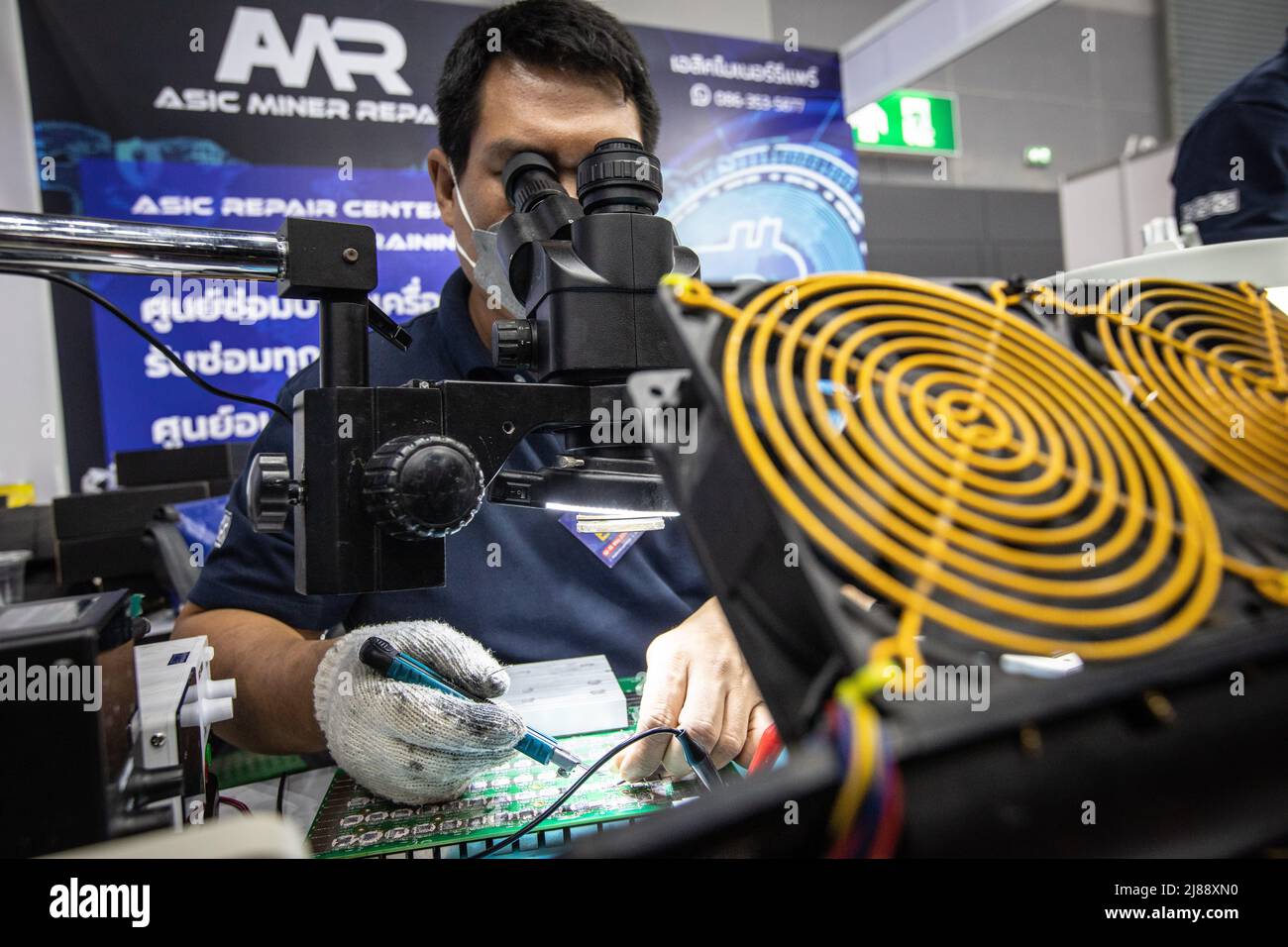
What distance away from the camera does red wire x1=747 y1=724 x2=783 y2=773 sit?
51cm

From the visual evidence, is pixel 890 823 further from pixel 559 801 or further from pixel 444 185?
pixel 444 185

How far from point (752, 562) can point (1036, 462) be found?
14 centimetres

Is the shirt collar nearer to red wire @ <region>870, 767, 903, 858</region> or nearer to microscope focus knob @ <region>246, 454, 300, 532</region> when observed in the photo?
microscope focus knob @ <region>246, 454, 300, 532</region>

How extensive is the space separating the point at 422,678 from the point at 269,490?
182 mm

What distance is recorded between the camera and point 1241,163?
1091 mm

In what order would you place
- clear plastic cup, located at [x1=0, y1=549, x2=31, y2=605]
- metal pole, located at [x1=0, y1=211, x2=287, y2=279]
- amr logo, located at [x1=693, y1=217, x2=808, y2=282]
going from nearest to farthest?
metal pole, located at [x1=0, y1=211, x2=287, y2=279] < clear plastic cup, located at [x1=0, y1=549, x2=31, y2=605] < amr logo, located at [x1=693, y1=217, x2=808, y2=282]

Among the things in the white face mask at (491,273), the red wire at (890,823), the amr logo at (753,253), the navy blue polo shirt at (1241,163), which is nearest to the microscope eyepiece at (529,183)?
the white face mask at (491,273)

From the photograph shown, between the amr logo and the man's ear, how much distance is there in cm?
172

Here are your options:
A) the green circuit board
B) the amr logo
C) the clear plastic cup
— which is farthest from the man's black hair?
the amr logo

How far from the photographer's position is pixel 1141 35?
15.6 ft

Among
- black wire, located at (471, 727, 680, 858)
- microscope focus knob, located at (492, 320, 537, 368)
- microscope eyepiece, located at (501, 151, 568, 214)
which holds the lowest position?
black wire, located at (471, 727, 680, 858)

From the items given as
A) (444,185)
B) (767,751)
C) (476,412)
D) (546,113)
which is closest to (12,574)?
(444,185)

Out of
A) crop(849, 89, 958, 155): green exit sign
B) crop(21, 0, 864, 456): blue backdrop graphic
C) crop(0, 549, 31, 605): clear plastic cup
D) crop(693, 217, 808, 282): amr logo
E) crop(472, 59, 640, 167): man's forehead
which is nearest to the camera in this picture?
crop(472, 59, 640, 167): man's forehead

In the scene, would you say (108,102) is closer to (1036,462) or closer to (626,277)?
(626,277)
